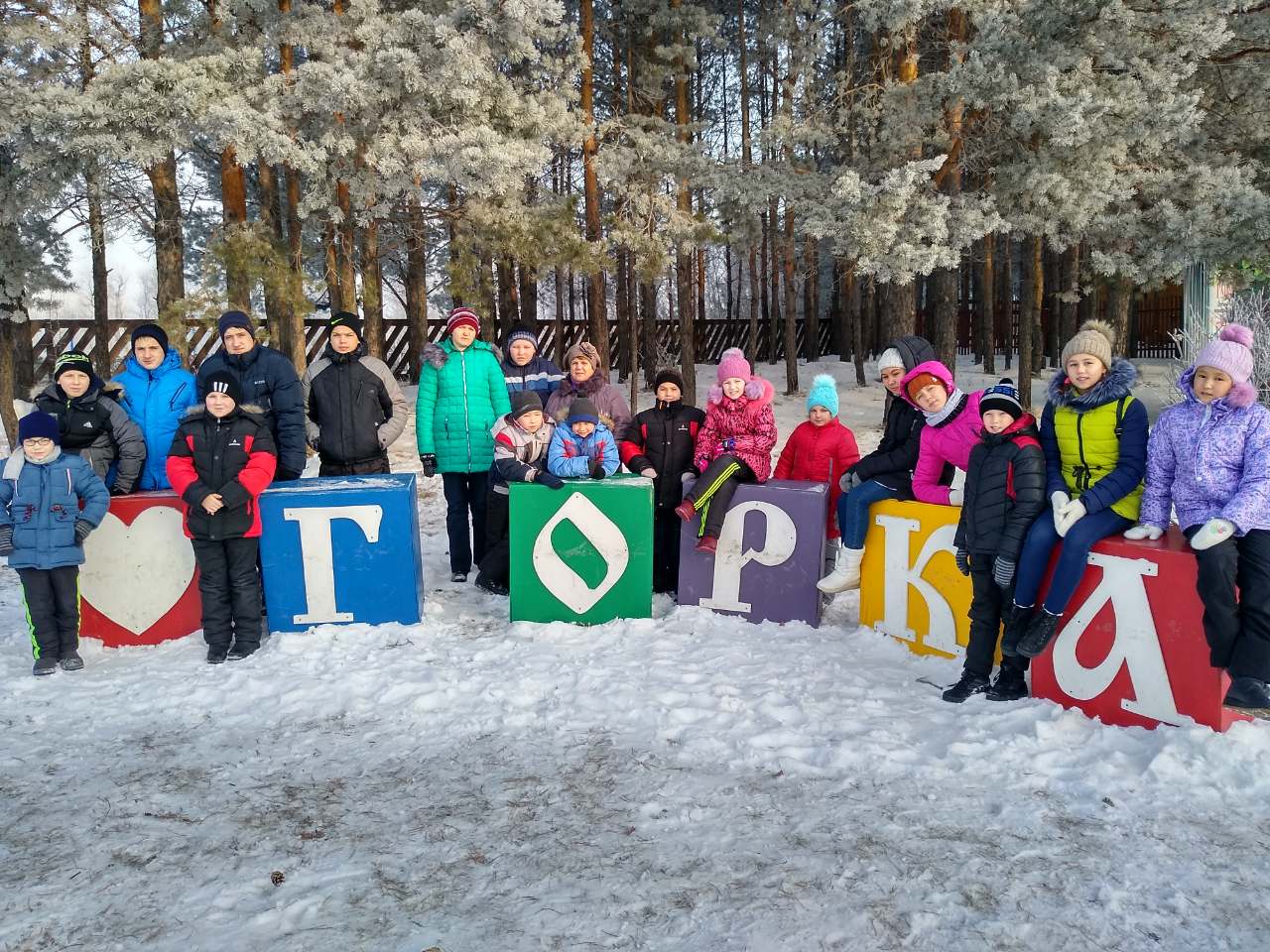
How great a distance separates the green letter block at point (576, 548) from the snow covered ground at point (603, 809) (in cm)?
56

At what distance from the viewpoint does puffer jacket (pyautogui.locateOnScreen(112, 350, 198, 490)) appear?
5.95 m

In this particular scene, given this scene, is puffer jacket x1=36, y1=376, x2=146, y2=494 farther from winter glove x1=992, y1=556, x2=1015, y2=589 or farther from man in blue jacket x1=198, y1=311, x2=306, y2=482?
winter glove x1=992, y1=556, x2=1015, y2=589

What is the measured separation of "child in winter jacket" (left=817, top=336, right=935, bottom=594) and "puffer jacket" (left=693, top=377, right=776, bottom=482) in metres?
0.57

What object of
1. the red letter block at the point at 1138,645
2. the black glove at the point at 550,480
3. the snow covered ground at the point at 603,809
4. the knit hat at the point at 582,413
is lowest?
the snow covered ground at the point at 603,809

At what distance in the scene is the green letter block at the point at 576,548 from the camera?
19.2 ft

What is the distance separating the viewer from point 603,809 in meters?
3.58

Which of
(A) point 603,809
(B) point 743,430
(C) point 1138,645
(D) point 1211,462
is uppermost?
(B) point 743,430

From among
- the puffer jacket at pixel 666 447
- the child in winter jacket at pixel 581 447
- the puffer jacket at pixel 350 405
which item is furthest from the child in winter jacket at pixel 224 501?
the puffer jacket at pixel 666 447

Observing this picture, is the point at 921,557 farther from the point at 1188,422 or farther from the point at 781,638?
the point at 1188,422

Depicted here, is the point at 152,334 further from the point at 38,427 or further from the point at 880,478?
the point at 880,478

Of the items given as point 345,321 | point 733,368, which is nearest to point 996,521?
point 733,368

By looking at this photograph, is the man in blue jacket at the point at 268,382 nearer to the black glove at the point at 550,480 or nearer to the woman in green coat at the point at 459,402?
the woman in green coat at the point at 459,402

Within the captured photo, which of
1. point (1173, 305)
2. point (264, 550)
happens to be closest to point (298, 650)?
point (264, 550)

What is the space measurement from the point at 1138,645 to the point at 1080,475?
838 mm
